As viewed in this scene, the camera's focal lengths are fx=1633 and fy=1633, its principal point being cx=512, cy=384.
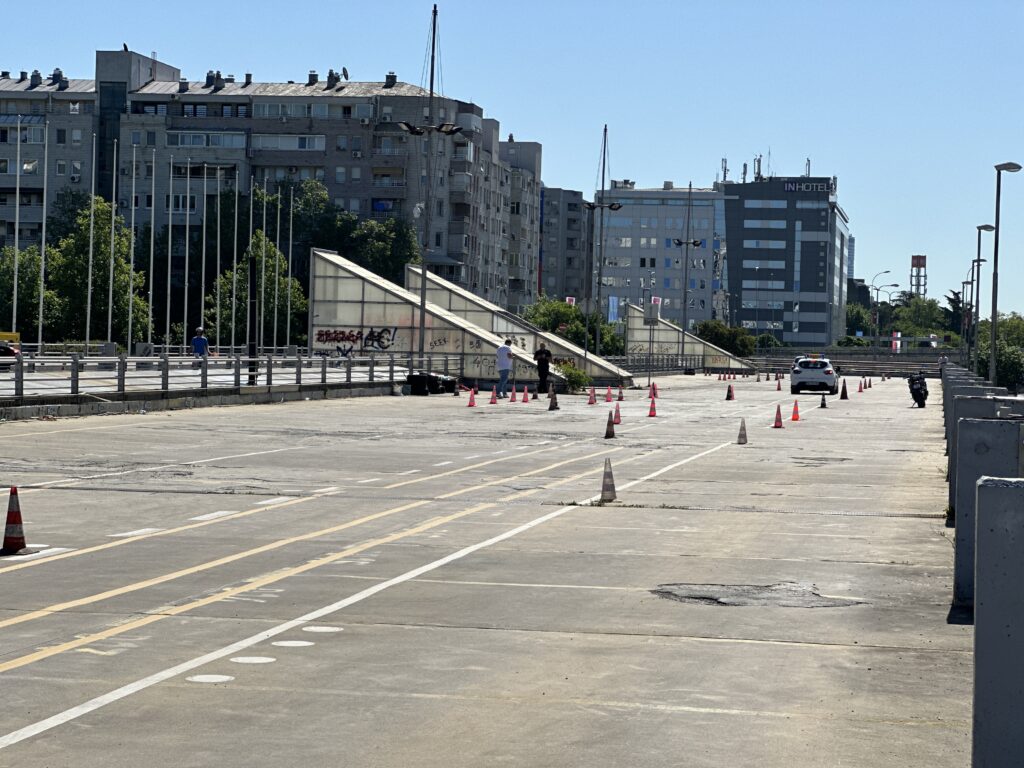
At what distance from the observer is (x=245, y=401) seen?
45.4 metres

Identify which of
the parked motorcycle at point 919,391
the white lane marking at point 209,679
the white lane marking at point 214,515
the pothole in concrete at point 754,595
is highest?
the parked motorcycle at point 919,391

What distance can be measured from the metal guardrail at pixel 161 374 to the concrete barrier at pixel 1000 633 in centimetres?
2913

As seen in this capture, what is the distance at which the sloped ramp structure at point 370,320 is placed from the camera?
6806 centimetres

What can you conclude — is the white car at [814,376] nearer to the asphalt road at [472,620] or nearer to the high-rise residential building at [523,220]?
the asphalt road at [472,620]

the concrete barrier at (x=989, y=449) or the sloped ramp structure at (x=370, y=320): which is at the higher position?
the sloped ramp structure at (x=370, y=320)

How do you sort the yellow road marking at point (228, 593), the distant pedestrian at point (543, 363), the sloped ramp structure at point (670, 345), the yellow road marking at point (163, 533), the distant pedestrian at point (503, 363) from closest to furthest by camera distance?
1. the yellow road marking at point (228, 593)
2. the yellow road marking at point (163, 533)
3. the distant pedestrian at point (503, 363)
4. the distant pedestrian at point (543, 363)
5. the sloped ramp structure at point (670, 345)

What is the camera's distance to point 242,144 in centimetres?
14325

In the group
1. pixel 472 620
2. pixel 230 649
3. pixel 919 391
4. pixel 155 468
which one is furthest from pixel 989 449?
pixel 919 391

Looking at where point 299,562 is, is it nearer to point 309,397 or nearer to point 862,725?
point 862,725

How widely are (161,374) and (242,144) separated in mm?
105013

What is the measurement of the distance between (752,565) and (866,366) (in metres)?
154

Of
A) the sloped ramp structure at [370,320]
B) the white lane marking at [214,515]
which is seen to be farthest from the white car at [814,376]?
the white lane marking at [214,515]

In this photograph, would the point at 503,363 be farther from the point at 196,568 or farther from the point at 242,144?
the point at 242,144

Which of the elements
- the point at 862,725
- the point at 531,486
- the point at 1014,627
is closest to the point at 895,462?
the point at 531,486
